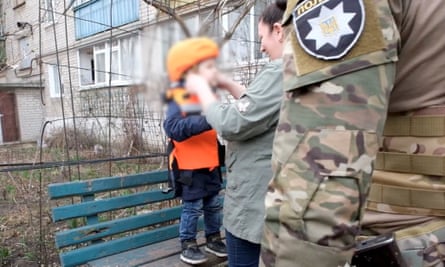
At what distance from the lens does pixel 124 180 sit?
91.7 inches

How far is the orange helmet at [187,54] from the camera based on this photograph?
0.54m

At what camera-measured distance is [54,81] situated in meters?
1.08

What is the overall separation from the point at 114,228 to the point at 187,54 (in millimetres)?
2030

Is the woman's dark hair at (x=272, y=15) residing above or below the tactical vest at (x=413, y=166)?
above

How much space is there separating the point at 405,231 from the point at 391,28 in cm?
40

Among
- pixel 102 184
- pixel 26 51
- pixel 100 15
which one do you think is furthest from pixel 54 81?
pixel 102 184

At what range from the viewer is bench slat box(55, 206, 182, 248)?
7.28 ft

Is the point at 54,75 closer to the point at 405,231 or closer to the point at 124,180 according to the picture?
the point at 405,231

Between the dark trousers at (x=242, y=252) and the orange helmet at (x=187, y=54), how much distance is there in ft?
3.91

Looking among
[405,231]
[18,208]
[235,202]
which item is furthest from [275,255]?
[18,208]

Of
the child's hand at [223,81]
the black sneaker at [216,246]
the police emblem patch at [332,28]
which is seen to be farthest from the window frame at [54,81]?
the black sneaker at [216,246]

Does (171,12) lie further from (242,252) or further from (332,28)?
(242,252)

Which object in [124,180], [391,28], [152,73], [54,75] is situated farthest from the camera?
[124,180]

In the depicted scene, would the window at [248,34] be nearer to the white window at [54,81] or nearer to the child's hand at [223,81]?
the child's hand at [223,81]
